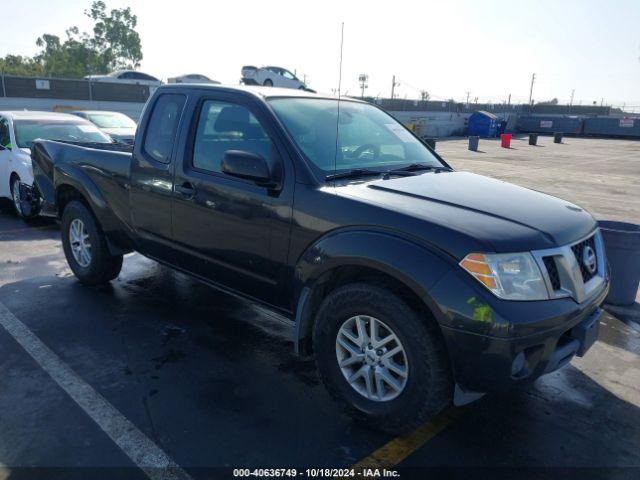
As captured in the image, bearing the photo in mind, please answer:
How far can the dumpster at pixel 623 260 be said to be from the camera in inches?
199

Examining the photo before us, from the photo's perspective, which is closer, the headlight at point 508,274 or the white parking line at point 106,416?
the headlight at point 508,274

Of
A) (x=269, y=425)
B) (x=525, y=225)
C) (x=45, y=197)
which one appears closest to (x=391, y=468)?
(x=269, y=425)

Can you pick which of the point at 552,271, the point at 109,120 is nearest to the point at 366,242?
the point at 552,271

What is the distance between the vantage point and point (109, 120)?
13.3m

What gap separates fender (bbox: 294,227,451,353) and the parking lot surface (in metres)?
0.60

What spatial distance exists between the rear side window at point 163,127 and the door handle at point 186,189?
282mm

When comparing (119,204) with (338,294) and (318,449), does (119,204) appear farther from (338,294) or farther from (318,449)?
(318,449)

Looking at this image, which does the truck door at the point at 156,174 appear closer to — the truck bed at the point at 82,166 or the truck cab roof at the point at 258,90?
the truck cab roof at the point at 258,90

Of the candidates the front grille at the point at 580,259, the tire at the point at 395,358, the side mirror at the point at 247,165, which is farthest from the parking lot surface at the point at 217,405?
the side mirror at the point at 247,165

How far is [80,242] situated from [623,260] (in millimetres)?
5399

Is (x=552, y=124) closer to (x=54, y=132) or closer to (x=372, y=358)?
(x=54, y=132)

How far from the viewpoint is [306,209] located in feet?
10.4

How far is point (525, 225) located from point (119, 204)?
3.41 metres

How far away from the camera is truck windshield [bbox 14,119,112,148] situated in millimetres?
8221
